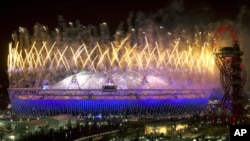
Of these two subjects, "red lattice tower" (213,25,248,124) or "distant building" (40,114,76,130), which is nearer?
"distant building" (40,114,76,130)

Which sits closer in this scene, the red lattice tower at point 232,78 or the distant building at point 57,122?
the distant building at point 57,122

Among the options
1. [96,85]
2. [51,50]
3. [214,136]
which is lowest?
[214,136]

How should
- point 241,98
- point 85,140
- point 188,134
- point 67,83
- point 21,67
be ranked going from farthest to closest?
point 67,83
point 21,67
point 241,98
point 188,134
point 85,140

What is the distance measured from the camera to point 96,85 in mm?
63406

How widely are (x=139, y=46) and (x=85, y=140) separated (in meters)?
21.7

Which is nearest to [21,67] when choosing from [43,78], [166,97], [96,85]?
[43,78]

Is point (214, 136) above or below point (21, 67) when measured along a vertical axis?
below

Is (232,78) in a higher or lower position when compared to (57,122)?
higher

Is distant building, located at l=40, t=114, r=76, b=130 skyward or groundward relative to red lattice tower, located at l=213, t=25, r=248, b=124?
groundward

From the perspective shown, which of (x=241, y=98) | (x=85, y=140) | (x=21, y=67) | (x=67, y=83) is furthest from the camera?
(x=67, y=83)

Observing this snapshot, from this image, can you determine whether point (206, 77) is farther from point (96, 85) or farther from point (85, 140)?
point (85, 140)

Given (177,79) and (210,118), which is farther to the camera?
(177,79)

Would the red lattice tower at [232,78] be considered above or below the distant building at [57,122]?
above

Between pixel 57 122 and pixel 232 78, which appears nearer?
pixel 57 122
